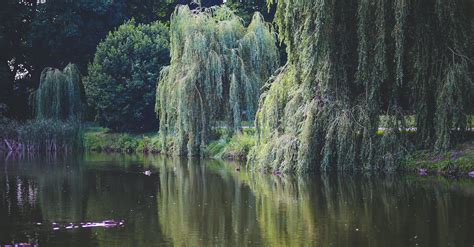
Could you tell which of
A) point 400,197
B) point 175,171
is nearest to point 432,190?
point 400,197

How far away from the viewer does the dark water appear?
41.5 ft

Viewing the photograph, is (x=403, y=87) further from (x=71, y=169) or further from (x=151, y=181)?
(x=71, y=169)

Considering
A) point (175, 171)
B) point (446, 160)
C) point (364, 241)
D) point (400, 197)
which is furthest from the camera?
point (175, 171)

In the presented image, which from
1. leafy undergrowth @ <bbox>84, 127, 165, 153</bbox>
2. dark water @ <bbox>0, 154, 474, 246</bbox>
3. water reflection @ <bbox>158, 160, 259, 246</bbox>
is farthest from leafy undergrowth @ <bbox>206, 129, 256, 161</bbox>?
leafy undergrowth @ <bbox>84, 127, 165, 153</bbox>

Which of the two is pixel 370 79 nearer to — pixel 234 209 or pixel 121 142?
pixel 234 209

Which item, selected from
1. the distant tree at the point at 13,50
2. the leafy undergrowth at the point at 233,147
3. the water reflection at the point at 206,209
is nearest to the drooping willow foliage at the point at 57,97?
the distant tree at the point at 13,50

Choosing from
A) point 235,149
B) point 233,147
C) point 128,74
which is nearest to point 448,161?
point 235,149

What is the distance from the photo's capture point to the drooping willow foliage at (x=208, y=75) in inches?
1201

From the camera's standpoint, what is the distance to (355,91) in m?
22.6

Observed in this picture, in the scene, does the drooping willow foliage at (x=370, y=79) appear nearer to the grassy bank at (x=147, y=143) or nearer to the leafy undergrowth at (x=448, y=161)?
the leafy undergrowth at (x=448, y=161)

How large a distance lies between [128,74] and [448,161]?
22186 mm

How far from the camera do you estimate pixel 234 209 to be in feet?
53.6

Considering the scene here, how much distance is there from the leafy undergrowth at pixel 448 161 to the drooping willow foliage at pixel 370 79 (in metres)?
0.30

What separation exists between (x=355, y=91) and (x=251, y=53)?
9.58 meters
